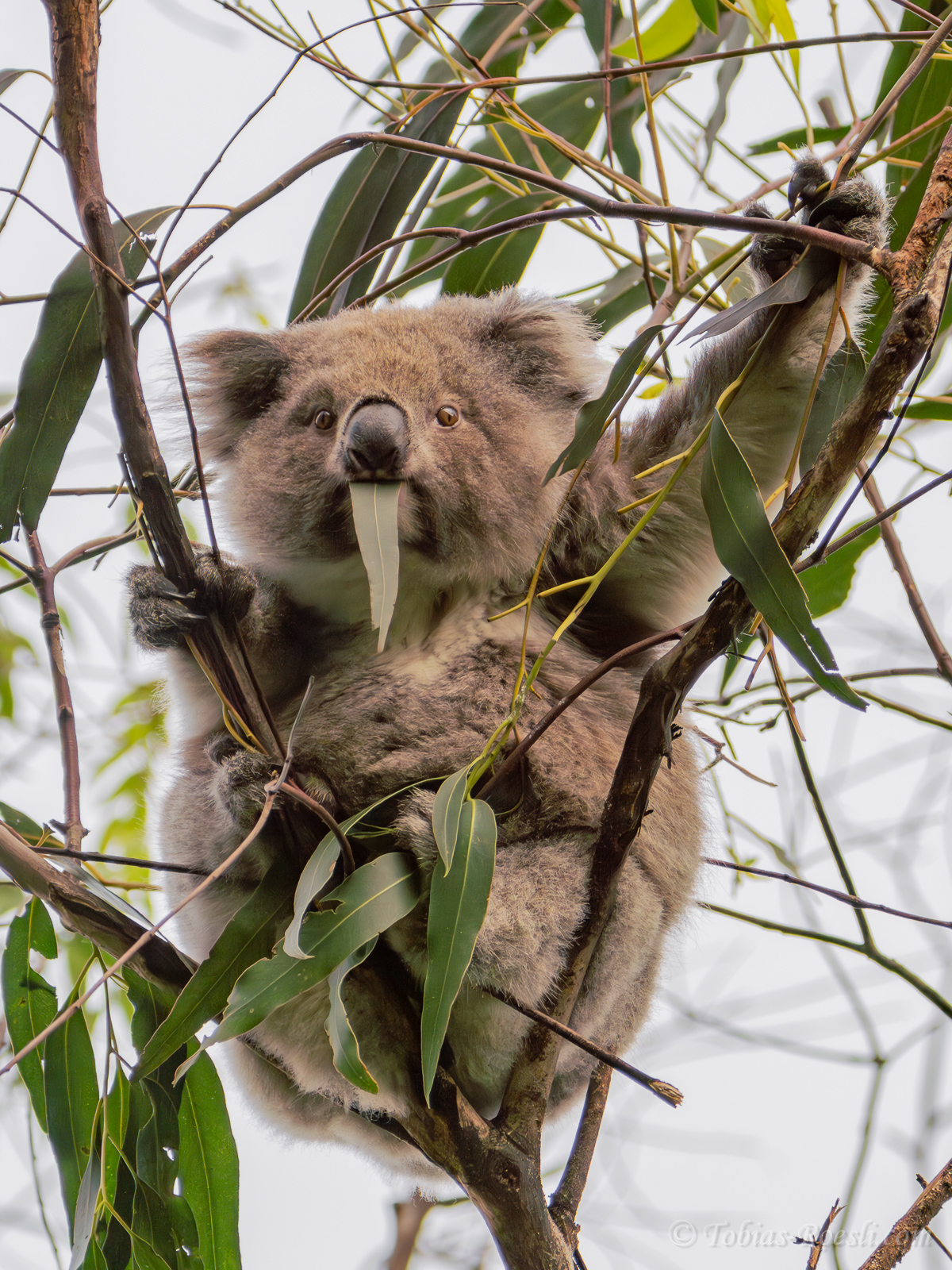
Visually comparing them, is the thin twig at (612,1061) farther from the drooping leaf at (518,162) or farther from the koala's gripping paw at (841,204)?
the drooping leaf at (518,162)

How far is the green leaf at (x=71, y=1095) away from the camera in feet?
5.84

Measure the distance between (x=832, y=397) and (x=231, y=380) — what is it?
1.17 metres

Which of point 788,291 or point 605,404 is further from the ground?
point 788,291

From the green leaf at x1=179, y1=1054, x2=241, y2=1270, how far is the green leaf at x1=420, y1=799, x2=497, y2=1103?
73 cm

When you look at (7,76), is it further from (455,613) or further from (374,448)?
(455,613)

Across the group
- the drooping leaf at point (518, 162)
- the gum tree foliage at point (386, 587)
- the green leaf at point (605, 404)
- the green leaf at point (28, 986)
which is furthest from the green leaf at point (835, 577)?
the green leaf at point (28, 986)

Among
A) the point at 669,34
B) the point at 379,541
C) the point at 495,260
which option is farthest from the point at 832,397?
the point at 669,34

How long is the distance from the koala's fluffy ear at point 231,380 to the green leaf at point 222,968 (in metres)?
0.98

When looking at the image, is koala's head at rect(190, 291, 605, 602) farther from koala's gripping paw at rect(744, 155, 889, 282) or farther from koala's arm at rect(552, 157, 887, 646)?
koala's gripping paw at rect(744, 155, 889, 282)

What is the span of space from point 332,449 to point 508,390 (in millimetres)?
391

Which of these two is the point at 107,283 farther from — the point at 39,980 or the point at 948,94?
the point at 948,94

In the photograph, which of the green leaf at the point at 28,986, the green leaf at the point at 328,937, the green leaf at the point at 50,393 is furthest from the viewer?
the green leaf at the point at 28,986

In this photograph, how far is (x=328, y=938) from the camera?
1370mm

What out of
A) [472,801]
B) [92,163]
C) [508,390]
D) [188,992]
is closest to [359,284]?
[508,390]
